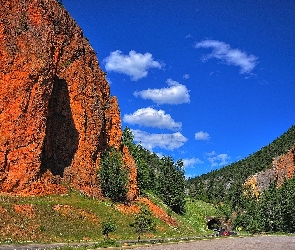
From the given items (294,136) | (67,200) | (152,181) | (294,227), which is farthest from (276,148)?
(67,200)

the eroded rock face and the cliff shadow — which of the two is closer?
the eroded rock face

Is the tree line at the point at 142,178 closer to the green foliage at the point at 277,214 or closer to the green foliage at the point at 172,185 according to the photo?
the green foliage at the point at 172,185

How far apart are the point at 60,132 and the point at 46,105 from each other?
28.7ft

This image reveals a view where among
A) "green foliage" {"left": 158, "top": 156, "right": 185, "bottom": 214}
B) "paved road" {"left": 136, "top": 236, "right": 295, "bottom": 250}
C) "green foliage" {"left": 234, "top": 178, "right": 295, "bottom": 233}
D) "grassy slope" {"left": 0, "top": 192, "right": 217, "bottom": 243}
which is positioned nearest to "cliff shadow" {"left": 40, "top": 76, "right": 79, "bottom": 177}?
"grassy slope" {"left": 0, "top": 192, "right": 217, "bottom": 243}

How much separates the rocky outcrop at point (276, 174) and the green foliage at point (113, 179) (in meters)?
74.6

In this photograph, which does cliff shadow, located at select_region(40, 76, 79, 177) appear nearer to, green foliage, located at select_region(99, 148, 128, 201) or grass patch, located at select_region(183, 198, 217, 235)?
green foliage, located at select_region(99, 148, 128, 201)

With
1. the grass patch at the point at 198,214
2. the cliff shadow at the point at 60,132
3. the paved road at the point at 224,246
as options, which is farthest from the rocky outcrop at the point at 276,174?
the paved road at the point at 224,246

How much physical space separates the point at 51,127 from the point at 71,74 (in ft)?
34.3

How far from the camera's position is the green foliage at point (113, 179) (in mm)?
58031

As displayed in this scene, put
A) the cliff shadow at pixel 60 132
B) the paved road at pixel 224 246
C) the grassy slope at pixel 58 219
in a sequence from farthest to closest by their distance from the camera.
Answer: the cliff shadow at pixel 60 132, the grassy slope at pixel 58 219, the paved road at pixel 224 246

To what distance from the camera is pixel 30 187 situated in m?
43.5

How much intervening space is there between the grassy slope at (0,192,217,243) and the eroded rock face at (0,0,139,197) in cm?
363

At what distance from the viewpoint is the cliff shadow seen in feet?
171

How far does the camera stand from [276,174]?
433ft
